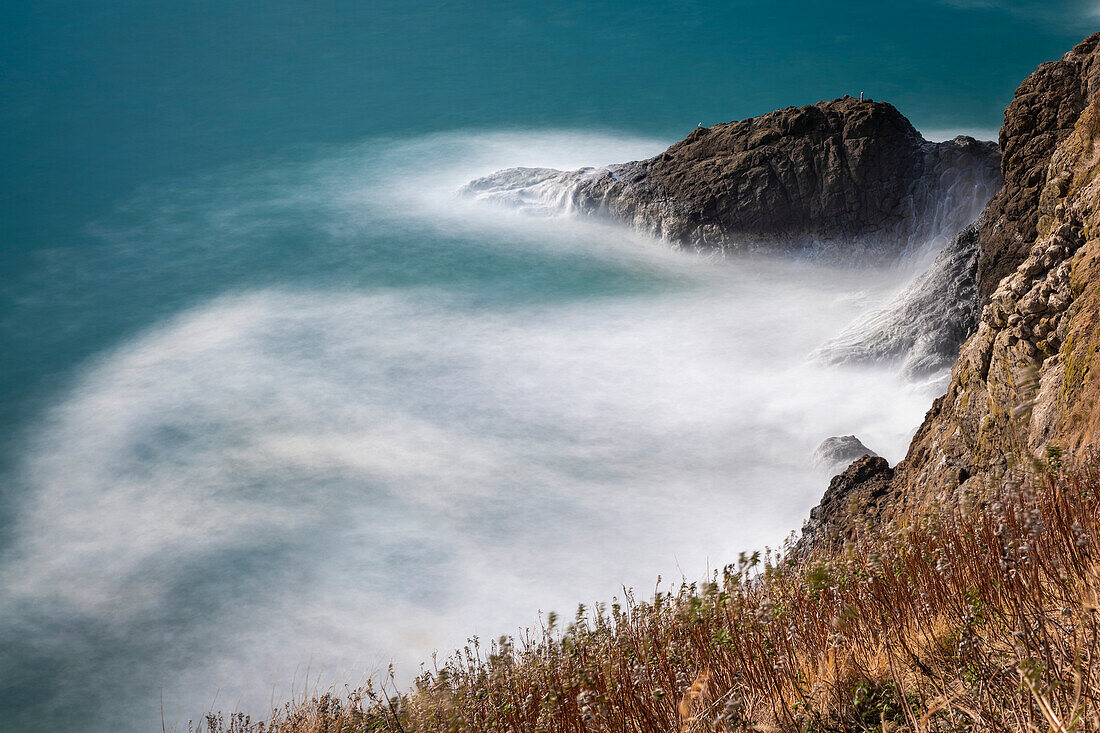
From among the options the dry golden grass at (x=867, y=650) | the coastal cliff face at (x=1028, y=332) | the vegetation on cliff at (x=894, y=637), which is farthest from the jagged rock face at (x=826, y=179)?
the dry golden grass at (x=867, y=650)

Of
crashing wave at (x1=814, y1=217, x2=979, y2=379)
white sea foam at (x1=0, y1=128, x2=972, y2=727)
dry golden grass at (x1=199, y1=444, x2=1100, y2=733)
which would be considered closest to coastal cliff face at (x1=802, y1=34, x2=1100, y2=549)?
dry golden grass at (x1=199, y1=444, x2=1100, y2=733)

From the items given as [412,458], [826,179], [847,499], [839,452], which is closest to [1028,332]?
[847,499]

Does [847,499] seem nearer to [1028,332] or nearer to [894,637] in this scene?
[1028,332]

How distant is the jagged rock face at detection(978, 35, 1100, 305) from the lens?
35.1ft

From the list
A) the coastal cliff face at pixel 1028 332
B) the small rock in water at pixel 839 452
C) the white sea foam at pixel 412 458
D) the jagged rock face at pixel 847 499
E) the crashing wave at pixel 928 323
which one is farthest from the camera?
the crashing wave at pixel 928 323

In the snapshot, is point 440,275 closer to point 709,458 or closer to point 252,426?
point 252,426

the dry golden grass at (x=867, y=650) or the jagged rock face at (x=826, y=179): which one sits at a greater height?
the jagged rock face at (x=826, y=179)

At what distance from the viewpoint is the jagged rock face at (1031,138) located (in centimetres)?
1071

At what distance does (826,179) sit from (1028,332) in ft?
67.0

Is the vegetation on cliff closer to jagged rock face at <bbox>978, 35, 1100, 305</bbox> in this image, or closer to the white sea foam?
jagged rock face at <bbox>978, 35, 1100, 305</bbox>

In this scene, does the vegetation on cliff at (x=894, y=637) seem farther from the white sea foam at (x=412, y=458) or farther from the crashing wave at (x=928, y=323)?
the crashing wave at (x=928, y=323)

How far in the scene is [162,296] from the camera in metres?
32.1

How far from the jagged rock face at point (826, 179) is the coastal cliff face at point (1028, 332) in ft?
52.2

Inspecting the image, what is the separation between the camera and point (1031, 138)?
1123cm
